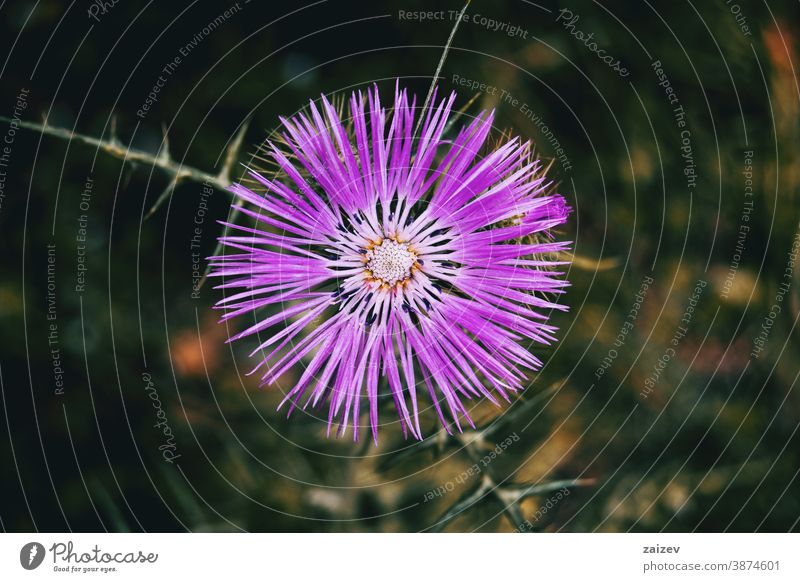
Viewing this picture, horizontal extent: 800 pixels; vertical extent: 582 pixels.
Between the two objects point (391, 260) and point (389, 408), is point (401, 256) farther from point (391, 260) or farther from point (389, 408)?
point (389, 408)

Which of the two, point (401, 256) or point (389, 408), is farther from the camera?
point (389, 408)

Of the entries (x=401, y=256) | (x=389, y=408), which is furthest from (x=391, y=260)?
(x=389, y=408)

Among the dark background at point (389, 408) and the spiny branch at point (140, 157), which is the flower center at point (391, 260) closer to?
the spiny branch at point (140, 157)

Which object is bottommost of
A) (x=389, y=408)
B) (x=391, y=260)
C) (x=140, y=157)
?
(x=389, y=408)

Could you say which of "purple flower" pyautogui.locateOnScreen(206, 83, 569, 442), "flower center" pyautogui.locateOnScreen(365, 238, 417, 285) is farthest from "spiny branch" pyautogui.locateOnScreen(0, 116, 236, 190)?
"flower center" pyautogui.locateOnScreen(365, 238, 417, 285)

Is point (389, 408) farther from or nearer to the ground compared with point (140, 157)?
nearer to the ground
